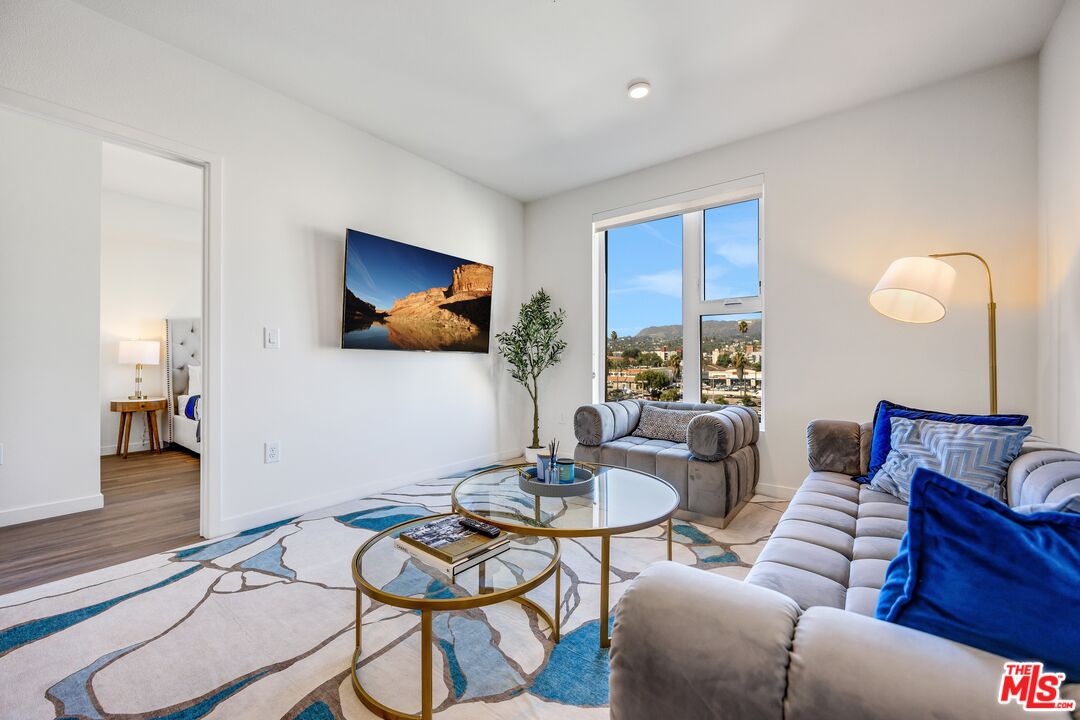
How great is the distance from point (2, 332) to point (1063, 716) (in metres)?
4.56

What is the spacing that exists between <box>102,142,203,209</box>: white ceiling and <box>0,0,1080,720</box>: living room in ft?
2.31

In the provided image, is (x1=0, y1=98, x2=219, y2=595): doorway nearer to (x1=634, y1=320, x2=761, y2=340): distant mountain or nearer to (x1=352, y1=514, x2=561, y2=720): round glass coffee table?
(x1=352, y1=514, x2=561, y2=720): round glass coffee table

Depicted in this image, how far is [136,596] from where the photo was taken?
1.91 m

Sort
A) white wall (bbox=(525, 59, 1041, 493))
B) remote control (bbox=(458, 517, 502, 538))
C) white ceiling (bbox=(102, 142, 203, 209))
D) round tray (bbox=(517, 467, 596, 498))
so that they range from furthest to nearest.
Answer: white ceiling (bbox=(102, 142, 203, 209))
white wall (bbox=(525, 59, 1041, 493))
round tray (bbox=(517, 467, 596, 498))
remote control (bbox=(458, 517, 502, 538))

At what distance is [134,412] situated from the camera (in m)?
4.68

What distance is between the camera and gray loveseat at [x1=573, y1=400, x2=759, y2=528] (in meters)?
2.70

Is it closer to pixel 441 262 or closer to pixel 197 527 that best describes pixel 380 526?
pixel 197 527

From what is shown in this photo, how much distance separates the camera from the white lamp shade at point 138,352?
4660 millimetres

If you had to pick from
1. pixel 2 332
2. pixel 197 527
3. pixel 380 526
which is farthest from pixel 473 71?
pixel 2 332

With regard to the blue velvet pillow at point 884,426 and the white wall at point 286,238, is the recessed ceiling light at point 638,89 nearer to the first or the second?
the white wall at point 286,238

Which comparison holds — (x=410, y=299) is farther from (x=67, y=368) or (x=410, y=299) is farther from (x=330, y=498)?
(x=67, y=368)

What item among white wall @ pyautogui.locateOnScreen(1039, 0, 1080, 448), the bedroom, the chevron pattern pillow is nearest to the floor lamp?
white wall @ pyautogui.locateOnScreen(1039, 0, 1080, 448)

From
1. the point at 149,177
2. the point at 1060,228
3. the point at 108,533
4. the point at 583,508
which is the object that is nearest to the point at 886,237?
the point at 1060,228

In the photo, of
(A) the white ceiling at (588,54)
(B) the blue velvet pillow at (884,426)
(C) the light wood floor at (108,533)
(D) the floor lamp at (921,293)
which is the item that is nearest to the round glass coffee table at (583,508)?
Result: (B) the blue velvet pillow at (884,426)
